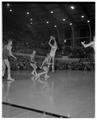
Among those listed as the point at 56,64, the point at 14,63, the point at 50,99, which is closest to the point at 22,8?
the point at 14,63

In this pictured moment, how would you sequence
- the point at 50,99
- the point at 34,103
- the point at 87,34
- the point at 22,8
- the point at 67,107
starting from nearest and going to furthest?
the point at 67,107, the point at 34,103, the point at 50,99, the point at 22,8, the point at 87,34

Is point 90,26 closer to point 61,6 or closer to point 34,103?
point 61,6

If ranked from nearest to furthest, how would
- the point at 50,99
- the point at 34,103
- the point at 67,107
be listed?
1. the point at 67,107
2. the point at 34,103
3. the point at 50,99


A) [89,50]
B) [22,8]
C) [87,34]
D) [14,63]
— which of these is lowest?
[14,63]

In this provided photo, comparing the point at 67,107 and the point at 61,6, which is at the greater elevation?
the point at 61,6

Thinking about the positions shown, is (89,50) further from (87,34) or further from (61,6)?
(61,6)

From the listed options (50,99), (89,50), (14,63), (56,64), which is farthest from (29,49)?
(50,99)

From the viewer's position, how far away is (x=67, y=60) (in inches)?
363

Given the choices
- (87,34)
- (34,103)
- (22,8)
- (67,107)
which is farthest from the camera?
(87,34)

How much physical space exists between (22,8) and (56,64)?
9.99 feet

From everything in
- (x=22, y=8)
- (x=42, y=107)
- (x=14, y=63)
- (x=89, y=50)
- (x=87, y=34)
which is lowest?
(x=42, y=107)

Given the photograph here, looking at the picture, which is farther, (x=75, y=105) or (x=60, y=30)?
(x=60, y=30)

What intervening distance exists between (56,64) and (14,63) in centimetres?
202

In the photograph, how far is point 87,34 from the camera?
9.09m
